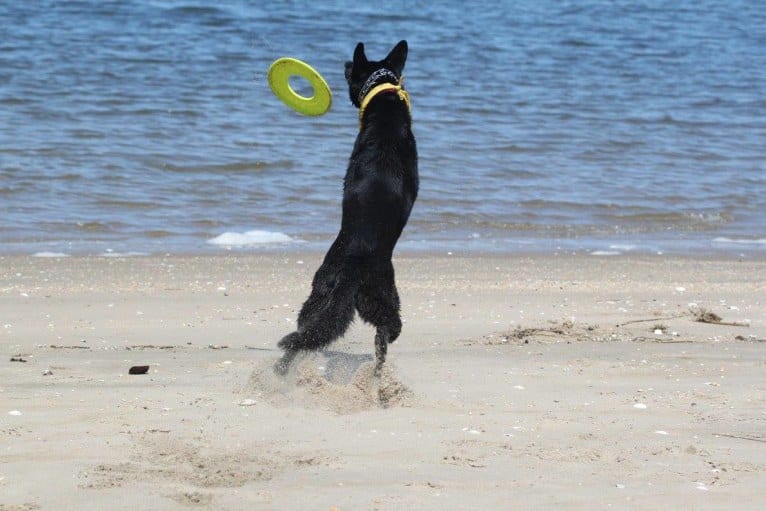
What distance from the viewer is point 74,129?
14.3 metres

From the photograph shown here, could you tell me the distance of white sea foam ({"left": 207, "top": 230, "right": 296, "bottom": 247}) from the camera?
9.99 meters

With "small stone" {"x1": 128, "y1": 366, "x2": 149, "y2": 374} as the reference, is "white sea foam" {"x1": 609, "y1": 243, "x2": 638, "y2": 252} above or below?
below

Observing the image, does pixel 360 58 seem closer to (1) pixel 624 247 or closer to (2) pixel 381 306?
(2) pixel 381 306

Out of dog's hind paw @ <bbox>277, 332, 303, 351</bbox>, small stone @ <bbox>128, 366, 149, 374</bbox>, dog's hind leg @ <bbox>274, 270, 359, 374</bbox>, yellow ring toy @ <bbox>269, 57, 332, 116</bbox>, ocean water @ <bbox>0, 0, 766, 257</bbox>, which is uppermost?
yellow ring toy @ <bbox>269, 57, 332, 116</bbox>

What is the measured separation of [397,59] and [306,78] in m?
0.75

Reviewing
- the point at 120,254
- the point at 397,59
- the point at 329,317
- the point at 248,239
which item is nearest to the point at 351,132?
the point at 248,239

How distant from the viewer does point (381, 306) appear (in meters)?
5.41

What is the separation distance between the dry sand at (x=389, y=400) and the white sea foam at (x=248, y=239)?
1.52 meters

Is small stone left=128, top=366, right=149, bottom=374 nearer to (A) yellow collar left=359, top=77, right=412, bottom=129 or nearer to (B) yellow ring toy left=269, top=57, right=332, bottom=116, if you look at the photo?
(A) yellow collar left=359, top=77, right=412, bottom=129

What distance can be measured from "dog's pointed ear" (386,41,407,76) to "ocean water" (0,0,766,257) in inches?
163

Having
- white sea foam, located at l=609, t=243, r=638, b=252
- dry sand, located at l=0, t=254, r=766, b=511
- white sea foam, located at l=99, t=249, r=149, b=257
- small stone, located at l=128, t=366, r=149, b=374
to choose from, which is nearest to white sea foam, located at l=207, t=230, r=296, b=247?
white sea foam, located at l=99, t=249, r=149, b=257

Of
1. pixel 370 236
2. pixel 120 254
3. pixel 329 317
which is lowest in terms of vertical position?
pixel 120 254

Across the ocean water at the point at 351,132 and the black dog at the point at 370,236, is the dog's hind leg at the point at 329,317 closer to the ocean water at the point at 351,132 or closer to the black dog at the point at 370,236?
the black dog at the point at 370,236

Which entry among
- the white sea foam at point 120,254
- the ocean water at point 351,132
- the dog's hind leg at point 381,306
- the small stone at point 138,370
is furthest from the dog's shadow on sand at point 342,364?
the ocean water at point 351,132
